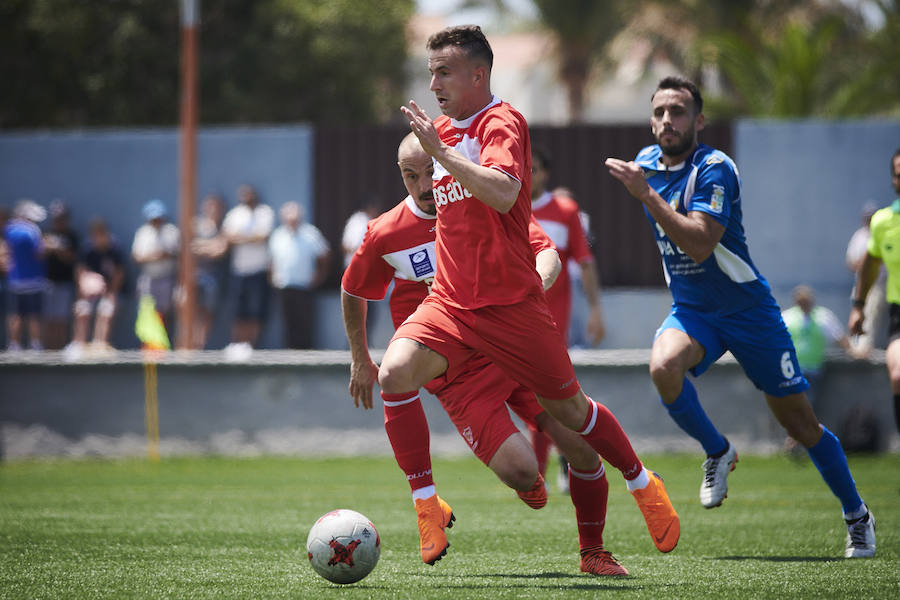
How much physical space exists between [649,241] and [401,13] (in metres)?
19.8

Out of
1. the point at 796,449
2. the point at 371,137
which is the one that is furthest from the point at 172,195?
the point at 796,449

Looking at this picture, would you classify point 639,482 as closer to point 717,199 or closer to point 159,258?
point 717,199

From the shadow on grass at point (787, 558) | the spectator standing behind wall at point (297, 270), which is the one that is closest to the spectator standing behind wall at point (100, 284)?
the spectator standing behind wall at point (297, 270)

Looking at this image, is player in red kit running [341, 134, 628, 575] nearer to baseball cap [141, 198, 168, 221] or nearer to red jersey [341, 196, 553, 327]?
red jersey [341, 196, 553, 327]

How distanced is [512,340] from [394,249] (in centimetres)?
103

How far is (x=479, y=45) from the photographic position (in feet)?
18.5

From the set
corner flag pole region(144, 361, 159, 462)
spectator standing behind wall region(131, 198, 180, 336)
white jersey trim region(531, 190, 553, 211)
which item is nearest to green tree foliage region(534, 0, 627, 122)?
spectator standing behind wall region(131, 198, 180, 336)

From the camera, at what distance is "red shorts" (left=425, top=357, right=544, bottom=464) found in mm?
6250

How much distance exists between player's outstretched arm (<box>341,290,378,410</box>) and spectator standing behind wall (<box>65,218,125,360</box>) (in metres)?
10.8

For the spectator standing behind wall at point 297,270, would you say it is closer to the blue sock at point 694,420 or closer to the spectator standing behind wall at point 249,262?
the spectator standing behind wall at point 249,262

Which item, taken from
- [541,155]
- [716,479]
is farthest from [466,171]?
[541,155]

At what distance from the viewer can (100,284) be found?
1633 cm

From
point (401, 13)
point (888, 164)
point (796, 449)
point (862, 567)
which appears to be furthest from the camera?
point (401, 13)

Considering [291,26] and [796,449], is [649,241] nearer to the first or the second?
[796,449]
